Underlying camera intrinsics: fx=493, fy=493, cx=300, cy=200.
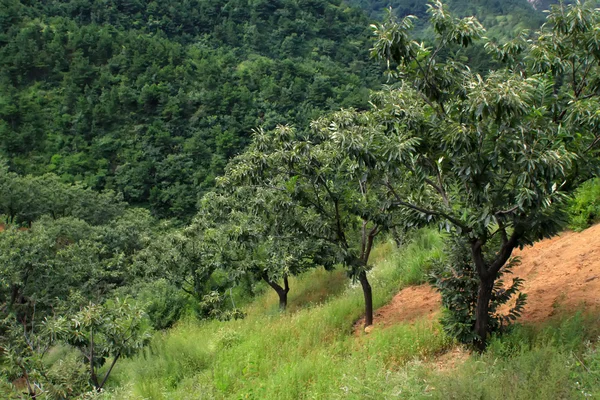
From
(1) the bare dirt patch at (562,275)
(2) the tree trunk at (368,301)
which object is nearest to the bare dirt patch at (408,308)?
(2) the tree trunk at (368,301)

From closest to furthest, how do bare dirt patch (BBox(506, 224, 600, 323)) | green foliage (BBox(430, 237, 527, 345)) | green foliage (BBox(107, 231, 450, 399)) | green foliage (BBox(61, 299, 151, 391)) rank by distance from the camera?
1. green foliage (BBox(430, 237, 527, 345))
2. green foliage (BBox(107, 231, 450, 399))
3. bare dirt patch (BBox(506, 224, 600, 323))
4. green foliage (BBox(61, 299, 151, 391))

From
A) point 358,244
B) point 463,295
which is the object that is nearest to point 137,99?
point 358,244

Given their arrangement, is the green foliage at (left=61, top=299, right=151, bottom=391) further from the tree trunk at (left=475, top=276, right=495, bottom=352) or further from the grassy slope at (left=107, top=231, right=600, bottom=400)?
the tree trunk at (left=475, top=276, right=495, bottom=352)

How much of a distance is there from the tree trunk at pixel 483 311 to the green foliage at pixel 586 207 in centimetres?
422

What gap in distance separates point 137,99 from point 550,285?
41324mm

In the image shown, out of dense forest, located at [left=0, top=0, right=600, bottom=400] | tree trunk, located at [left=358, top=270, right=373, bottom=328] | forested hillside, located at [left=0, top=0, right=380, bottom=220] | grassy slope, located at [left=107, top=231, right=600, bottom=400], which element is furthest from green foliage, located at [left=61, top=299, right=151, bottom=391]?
forested hillside, located at [left=0, top=0, right=380, bottom=220]

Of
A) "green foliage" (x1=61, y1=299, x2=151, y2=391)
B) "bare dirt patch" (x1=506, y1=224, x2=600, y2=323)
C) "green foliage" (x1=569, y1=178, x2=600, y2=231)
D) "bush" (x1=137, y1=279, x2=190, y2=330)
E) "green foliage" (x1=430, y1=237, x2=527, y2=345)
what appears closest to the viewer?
"green foliage" (x1=430, y1=237, x2=527, y2=345)

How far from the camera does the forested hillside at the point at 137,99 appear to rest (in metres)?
36.5

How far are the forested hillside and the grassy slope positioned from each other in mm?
26533

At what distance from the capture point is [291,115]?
43.9 metres

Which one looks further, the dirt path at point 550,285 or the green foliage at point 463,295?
the dirt path at point 550,285

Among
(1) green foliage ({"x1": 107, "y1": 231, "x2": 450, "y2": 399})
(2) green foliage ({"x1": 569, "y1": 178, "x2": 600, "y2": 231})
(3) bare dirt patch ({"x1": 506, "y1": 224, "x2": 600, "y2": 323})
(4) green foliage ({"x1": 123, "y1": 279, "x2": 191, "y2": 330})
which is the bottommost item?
(4) green foliage ({"x1": 123, "y1": 279, "x2": 191, "y2": 330})

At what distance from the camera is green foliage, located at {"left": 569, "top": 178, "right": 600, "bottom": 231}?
28.2 ft

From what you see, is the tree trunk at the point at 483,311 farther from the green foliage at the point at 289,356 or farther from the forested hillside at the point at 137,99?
the forested hillside at the point at 137,99
